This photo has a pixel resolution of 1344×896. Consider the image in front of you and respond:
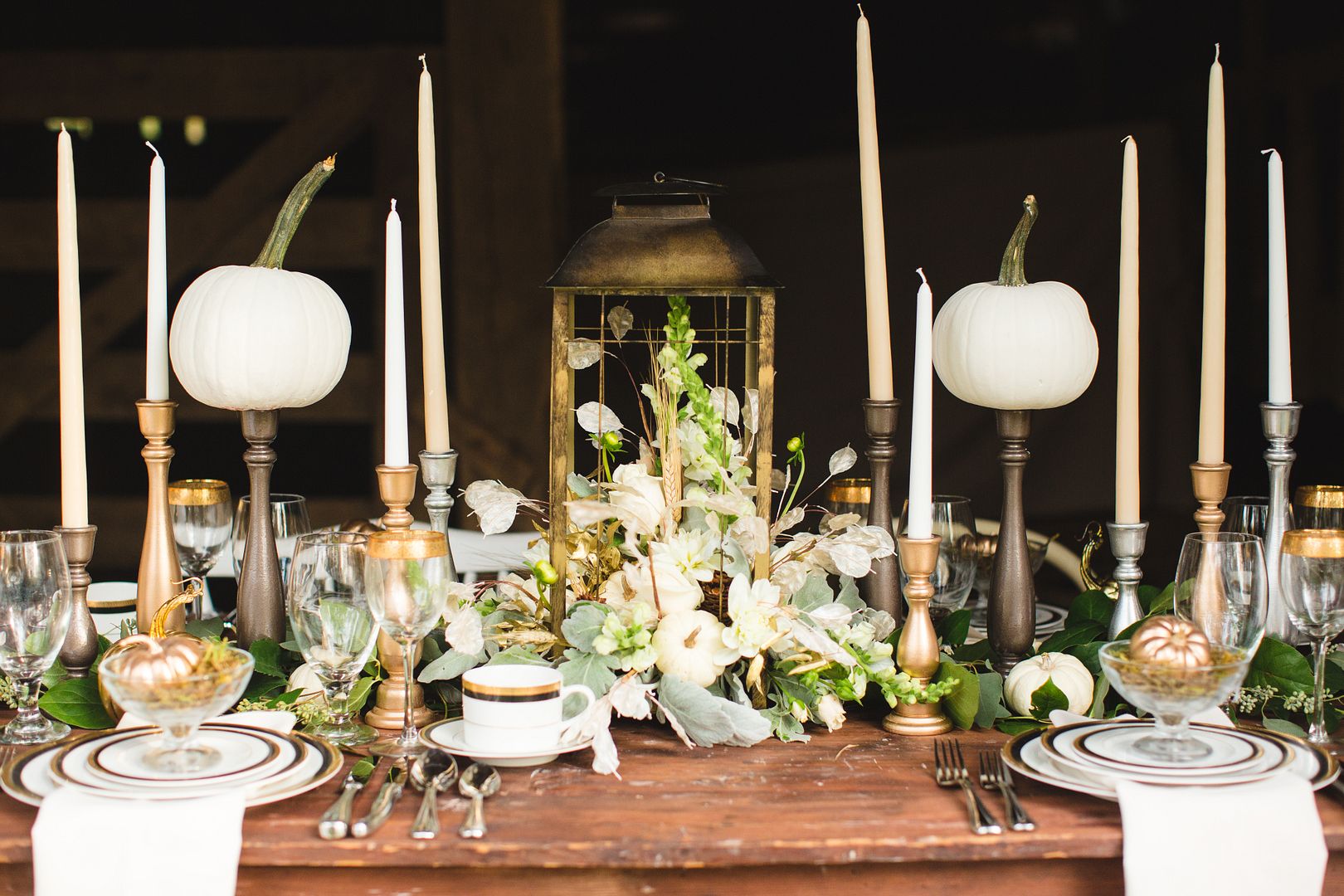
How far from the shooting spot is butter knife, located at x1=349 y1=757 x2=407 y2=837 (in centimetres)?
94

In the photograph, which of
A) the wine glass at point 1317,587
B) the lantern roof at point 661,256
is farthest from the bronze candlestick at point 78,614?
the wine glass at point 1317,587

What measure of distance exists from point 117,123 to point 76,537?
323 centimetres

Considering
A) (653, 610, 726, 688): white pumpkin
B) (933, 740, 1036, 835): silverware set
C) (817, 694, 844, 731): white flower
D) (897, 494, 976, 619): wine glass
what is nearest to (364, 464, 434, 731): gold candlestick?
(653, 610, 726, 688): white pumpkin

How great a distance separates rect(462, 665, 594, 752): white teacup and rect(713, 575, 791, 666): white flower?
160 mm

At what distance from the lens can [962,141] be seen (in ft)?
12.9

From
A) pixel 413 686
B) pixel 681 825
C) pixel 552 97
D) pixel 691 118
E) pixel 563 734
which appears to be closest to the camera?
pixel 681 825

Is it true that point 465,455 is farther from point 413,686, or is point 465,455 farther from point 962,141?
point 413,686

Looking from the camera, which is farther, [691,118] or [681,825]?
[691,118]

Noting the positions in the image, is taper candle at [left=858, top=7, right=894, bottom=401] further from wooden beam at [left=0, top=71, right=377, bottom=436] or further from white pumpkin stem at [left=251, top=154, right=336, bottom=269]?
wooden beam at [left=0, top=71, right=377, bottom=436]

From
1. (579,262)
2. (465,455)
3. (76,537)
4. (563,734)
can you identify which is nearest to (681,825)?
(563,734)

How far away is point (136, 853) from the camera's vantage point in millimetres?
925

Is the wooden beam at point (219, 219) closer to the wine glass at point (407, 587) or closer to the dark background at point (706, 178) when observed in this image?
the dark background at point (706, 178)

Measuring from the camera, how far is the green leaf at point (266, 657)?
4.09 feet

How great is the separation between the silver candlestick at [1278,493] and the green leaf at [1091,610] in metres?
0.15
